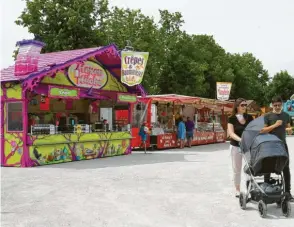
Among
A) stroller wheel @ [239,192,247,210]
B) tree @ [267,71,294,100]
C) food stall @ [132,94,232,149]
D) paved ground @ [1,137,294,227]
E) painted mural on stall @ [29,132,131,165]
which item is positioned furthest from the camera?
tree @ [267,71,294,100]

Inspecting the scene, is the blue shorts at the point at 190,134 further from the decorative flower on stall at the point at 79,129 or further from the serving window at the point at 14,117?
the serving window at the point at 14,117

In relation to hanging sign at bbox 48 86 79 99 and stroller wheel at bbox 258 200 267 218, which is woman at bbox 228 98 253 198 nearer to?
stroller wheel at bbox 258 200 267 218

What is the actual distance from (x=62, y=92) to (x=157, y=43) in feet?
78.3

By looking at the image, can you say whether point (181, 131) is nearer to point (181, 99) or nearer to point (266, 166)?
point (181, 99)

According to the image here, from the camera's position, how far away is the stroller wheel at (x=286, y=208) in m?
6.15

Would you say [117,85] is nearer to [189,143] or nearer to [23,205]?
[189,143]

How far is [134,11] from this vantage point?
3806 cm

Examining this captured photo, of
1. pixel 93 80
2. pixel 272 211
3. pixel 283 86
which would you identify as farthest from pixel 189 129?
pixel 283 86

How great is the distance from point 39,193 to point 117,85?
983 centimetres

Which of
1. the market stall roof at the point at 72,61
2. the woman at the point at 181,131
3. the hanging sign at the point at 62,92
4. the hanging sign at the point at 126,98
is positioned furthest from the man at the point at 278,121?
the woman at the point at 181,131

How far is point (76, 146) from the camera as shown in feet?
49.9

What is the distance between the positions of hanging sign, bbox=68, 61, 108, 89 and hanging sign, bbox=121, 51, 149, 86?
1.23 metres

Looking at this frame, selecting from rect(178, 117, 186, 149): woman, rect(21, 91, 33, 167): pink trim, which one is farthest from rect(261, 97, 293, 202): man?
rect(178, 117, 186, 149): woman

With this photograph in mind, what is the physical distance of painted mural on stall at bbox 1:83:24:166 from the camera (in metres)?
13.4
